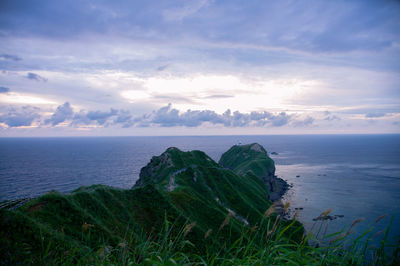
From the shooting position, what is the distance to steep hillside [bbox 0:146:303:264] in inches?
286

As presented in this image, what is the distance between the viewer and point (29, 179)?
116688 mm

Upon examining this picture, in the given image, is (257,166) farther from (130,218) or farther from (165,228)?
(165,228)

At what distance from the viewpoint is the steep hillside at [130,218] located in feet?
23.8

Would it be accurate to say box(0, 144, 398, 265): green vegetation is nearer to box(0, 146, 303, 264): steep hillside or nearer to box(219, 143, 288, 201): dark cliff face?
box(0, 146, 303, 264): steep hillside

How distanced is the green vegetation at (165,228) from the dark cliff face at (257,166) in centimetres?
1384

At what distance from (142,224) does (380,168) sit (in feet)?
621

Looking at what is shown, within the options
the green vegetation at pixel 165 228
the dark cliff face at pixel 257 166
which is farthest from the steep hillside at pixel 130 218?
the dark cliff face at pixel 257 166

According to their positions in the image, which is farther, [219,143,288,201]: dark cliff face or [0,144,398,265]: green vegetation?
[219,143,288,201]: dark cliff face

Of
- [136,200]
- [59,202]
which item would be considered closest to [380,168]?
[136,200]

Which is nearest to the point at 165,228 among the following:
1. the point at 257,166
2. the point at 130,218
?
the point at 130,218

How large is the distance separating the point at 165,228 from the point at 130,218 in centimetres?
3576

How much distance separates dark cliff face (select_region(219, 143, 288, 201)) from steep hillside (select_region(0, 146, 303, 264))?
36966mm

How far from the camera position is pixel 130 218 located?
38.0 metres

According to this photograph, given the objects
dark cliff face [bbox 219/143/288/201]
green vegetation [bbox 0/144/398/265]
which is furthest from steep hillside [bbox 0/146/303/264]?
dark cliff face [bbox 219/143/288/201]
